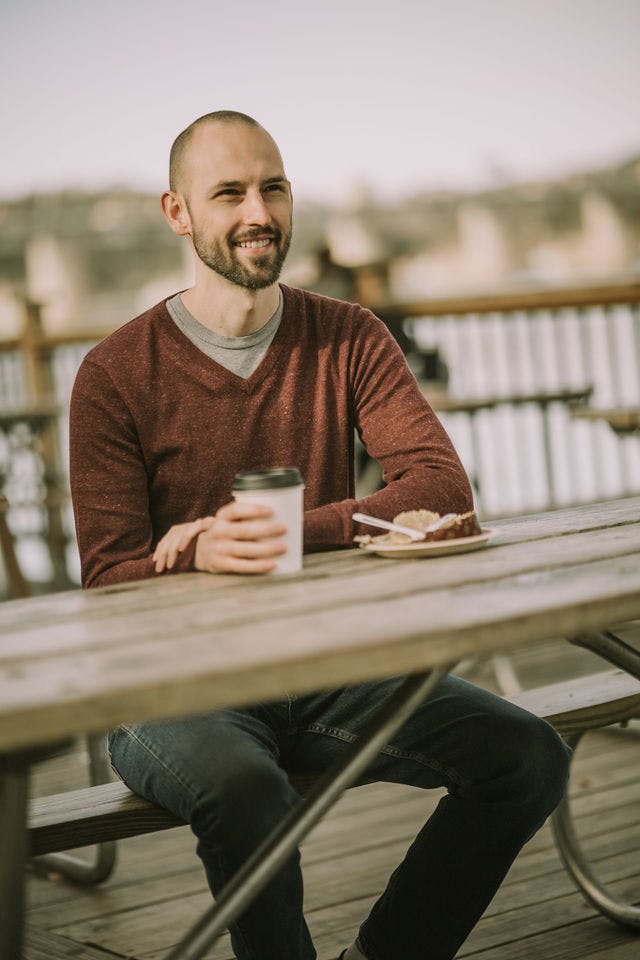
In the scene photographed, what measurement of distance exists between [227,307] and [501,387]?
481 cm

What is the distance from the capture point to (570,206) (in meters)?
9.72

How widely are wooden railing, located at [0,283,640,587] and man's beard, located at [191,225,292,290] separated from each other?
361cm

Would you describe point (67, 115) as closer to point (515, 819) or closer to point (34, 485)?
point (34, 485)

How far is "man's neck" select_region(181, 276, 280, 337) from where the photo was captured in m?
2.03

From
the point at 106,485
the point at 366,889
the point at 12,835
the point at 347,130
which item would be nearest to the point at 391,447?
the point at 106,485

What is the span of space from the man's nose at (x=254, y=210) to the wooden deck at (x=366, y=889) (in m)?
1.26

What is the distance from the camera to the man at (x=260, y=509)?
1534 mm

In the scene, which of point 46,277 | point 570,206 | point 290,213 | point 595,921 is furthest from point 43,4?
point 595,921

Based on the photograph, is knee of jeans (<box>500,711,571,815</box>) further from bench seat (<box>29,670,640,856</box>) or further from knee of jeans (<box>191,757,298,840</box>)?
knee of jeans (<box>191,757,298,840</box>)

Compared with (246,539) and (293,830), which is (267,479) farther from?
(293,830)

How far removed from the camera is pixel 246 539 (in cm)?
152

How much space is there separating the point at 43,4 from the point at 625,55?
15.7ft

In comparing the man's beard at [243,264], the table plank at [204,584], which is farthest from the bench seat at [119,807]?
the man's beard at [243,264]

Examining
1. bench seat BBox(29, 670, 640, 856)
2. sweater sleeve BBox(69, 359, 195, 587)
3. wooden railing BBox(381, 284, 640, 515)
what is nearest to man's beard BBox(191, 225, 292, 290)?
sweater sleeve BBox(69, 359, 195, 587)
